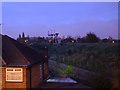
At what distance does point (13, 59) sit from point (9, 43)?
312 centimetres

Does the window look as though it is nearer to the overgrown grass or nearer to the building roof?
the building roof

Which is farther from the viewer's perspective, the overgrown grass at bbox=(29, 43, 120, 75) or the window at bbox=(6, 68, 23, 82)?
the overgrown grass at bbox=(29, 43, 120, 75)

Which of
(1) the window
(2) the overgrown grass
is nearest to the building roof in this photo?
(1) the window

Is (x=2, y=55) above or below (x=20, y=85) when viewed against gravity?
above

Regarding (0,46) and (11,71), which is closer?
(11,71)

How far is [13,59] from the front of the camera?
74.9 feet

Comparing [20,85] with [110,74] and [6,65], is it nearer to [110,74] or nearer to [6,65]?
[6,65]

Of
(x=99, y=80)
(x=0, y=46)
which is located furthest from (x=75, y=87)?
(x=0, y=46)

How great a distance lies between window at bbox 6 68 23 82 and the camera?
21.7 metres

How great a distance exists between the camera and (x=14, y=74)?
858 inches

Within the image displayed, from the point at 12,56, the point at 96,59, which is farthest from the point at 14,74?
the point at 96,59

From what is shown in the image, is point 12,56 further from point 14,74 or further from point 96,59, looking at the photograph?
point 96,59

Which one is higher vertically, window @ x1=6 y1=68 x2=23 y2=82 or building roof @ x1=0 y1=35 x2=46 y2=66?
building roof @ x1=0 y1=35 x2=46 y2=66

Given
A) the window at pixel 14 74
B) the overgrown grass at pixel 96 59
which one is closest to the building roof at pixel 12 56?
the window at pixel 14 74
